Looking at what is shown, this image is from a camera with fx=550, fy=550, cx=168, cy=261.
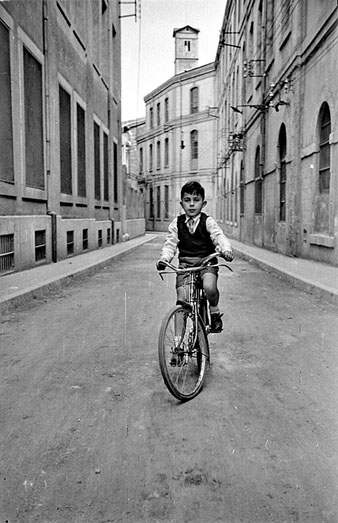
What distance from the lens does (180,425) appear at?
11.4 ft

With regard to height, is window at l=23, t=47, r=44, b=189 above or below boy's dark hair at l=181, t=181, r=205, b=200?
above

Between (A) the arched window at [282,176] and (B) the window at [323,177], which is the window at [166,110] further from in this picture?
(B) the window at [323,177]

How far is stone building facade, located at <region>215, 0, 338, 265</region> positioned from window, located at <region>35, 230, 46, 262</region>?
6.70 metres

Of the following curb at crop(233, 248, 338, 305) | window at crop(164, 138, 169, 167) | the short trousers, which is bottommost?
curb at crop(233, 248, 338, 305)

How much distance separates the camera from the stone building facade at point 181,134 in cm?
4844

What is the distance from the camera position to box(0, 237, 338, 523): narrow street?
8.36 ft

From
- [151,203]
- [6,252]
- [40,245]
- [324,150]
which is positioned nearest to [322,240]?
[324,150]

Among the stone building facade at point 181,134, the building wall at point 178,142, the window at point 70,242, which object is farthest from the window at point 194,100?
the window at point 70,242

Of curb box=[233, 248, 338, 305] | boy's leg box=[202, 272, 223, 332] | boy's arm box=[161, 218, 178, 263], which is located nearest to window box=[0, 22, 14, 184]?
curb box=[233, 248, 338, 305]

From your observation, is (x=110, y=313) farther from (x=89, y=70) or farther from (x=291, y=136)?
(x=89, y=70)

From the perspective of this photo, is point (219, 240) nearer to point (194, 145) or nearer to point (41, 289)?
point (41, 289)

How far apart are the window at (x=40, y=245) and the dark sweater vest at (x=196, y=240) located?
8.94 metres

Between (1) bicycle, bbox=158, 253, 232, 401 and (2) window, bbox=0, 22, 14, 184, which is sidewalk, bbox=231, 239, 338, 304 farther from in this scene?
(2) window, bbox=0, 22, 14, 184

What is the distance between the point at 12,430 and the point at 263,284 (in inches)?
326
